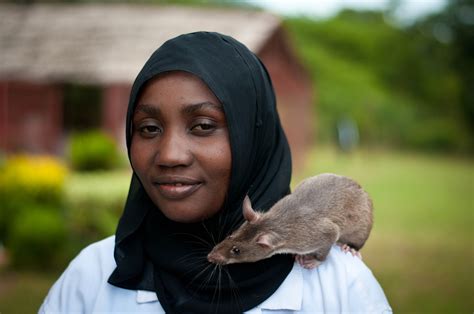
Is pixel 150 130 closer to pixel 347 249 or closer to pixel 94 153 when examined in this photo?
pixel 347 249

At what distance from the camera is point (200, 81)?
1.68 meters

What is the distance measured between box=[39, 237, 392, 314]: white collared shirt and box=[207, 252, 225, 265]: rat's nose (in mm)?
187

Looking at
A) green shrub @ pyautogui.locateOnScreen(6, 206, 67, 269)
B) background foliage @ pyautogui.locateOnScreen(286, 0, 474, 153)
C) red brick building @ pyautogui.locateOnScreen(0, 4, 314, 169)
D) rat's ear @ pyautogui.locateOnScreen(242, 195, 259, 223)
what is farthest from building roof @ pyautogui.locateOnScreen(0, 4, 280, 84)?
rat's ear @ pyautogui.locateOnScreen(242, 195, 259, 223)

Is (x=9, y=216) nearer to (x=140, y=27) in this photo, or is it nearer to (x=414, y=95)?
(x=140, y=27)

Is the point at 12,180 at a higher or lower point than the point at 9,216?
higher

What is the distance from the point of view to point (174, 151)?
163cm

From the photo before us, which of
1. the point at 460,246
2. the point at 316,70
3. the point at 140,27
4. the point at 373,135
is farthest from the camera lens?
the point at 316,70

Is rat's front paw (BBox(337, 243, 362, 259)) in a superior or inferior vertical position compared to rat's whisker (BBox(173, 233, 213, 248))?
inferior

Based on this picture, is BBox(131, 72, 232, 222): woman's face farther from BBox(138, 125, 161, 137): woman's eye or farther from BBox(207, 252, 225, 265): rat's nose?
BBox(207, 252, 225, 265): rat's nose

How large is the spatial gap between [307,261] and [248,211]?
0.96ft

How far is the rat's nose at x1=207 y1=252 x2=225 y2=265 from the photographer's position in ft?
5.98

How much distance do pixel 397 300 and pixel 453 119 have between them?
1111 centimetres

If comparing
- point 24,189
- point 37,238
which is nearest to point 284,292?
point 37,238

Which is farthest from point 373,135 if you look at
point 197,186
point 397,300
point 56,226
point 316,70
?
point 197,186
